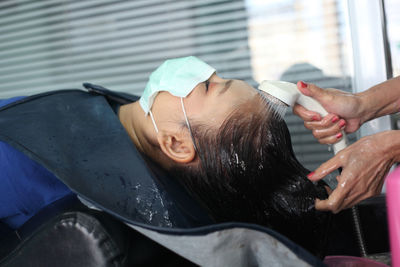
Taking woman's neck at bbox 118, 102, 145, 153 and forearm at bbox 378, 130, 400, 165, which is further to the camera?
woman's neck at bbox 118, 102, 145, 153

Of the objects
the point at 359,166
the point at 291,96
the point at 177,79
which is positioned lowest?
the point at 359,166

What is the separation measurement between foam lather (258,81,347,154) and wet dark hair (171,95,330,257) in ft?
0.15

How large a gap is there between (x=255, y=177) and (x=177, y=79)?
429 millimetres

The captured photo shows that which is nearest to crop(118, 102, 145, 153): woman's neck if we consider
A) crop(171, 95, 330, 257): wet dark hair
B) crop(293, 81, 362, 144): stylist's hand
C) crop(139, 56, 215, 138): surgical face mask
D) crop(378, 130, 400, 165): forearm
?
crop(139, 56, 215, 138): surgical face mask

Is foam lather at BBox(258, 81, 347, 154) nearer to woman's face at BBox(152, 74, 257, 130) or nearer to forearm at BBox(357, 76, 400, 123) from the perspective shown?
woman's face at BBox(152, 74, 257, 130)

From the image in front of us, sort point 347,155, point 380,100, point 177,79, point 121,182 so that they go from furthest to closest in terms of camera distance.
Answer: point 380,100 < point 177,79 < point 347,155 < point 121,182

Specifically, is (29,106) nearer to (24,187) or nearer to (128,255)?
(24,187)

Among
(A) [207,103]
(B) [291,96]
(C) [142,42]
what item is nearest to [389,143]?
(B) [291,96]

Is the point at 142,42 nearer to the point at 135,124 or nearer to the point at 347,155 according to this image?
the point at 135,124

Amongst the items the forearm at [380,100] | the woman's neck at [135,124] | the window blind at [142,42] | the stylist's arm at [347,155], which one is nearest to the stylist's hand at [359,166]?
the stylist's arm at [347,155]

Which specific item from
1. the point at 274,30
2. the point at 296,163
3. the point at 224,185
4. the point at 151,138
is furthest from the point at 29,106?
the point at 274,30

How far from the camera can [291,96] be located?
1.16 meters

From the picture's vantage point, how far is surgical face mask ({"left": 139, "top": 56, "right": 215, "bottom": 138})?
1218mm

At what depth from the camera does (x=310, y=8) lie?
84.5 inches
